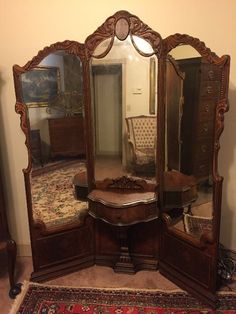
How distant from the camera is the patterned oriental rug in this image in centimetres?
209

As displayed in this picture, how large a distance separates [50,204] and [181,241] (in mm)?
1056

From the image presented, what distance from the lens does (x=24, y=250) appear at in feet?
9.07

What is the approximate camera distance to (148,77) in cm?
209

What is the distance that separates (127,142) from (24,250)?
1.45 m

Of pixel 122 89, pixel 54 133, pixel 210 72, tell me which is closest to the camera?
pixel 210 72

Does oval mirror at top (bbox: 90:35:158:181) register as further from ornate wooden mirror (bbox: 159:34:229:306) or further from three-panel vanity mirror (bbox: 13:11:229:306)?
ornate wooden mirror (bbox: 159:34:229:306)

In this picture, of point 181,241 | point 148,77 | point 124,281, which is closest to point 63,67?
point 148,77

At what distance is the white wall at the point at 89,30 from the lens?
214 cm

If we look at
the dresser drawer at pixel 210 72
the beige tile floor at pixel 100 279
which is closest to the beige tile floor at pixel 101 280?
the beige tile floor at pixel 100 279

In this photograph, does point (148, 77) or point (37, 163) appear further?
point (37, 163)

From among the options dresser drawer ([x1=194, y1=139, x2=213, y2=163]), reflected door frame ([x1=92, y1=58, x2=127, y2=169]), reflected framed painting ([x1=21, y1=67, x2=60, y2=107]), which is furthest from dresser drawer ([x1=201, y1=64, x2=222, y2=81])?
reflected framed painting ([x1=21, y1=67, x2=60, y2=107])

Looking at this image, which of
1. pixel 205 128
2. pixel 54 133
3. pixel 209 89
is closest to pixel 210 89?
pixel 209 89

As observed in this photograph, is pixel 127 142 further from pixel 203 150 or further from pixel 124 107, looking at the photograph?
pixel 203 150

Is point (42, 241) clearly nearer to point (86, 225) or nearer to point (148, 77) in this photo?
point (86, 225)
